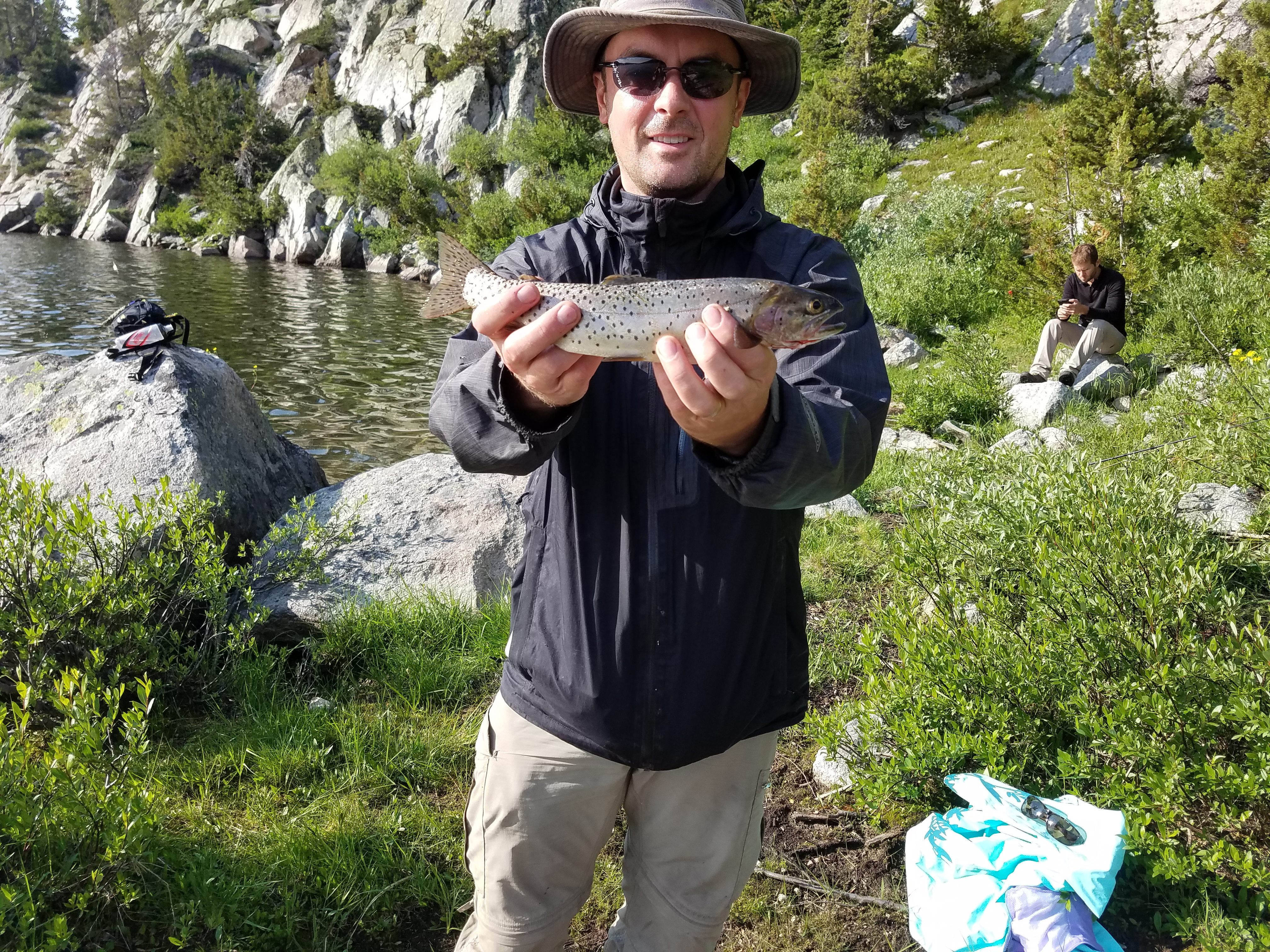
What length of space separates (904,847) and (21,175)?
422 ft

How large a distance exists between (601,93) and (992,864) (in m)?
3.53

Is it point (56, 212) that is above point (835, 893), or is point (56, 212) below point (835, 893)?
above

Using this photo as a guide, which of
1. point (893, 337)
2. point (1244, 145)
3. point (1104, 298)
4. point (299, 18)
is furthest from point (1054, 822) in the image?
point (299, 18)

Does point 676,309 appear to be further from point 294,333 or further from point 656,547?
point 294,333

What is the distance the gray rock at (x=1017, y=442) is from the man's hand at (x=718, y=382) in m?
4.58

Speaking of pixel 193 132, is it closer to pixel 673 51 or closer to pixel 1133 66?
pixel 1133 66

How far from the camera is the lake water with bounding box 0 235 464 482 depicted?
45.1ft

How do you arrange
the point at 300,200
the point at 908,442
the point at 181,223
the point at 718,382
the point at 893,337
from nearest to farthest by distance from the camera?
the point at 718,382, the point at 908,442, the point at 893,337, the point at 300,200, the point at 181,223

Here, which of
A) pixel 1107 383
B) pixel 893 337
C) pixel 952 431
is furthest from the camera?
pixel 893 337

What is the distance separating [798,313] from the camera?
96.8 inches

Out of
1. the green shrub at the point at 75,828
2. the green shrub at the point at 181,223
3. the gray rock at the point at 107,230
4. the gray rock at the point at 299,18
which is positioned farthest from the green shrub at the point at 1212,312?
the gray rock at the point at 299,18

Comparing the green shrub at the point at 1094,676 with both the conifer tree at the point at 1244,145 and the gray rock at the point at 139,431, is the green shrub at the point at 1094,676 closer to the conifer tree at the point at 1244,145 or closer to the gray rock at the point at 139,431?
the gray rock at the point at 139,431

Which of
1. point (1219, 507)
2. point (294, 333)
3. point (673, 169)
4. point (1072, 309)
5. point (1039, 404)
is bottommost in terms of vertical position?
point (294, 333)

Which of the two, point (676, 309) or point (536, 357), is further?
point (676, 309)
